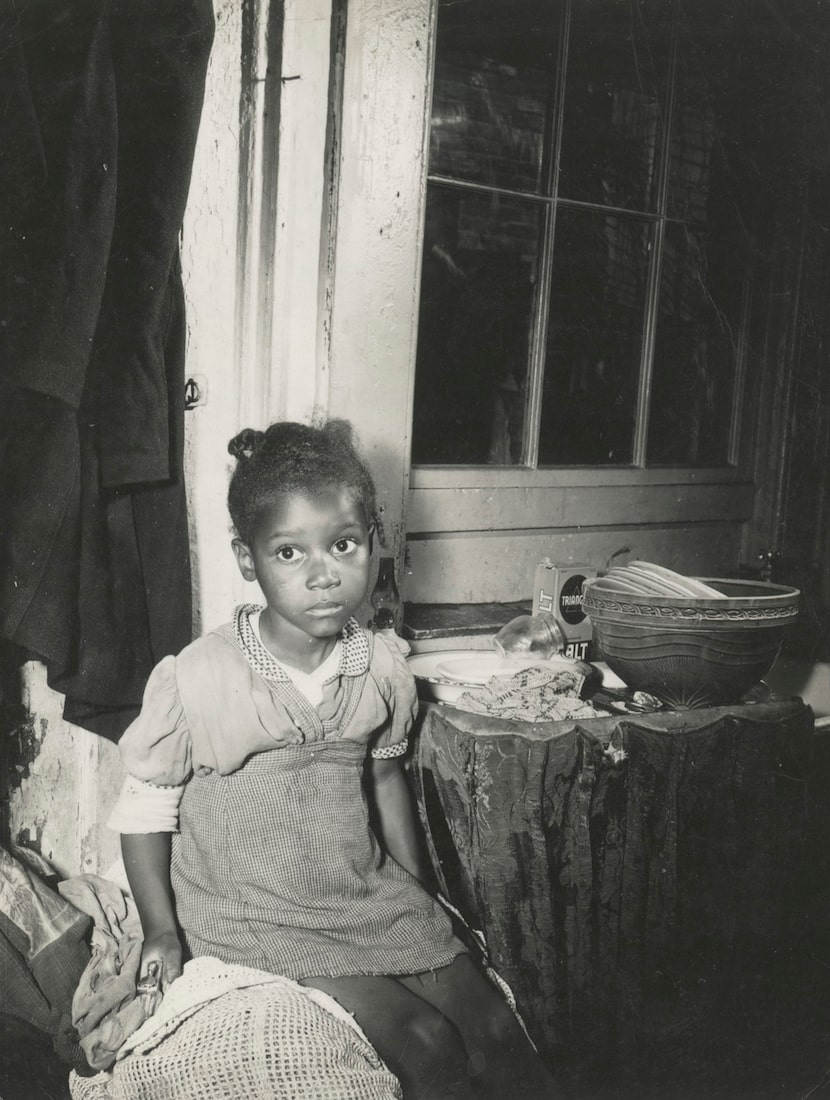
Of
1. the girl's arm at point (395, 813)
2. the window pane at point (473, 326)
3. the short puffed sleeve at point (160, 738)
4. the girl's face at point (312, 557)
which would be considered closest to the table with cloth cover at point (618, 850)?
the girl's arm at point (395, 813)

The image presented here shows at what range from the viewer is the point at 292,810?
53.0 inches

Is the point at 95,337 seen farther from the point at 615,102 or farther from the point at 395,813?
the point at 615,102

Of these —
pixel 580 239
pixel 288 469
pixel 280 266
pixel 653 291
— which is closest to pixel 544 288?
pixel 580 239

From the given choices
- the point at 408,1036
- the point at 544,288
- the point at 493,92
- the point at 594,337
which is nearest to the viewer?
the point at 408,1036

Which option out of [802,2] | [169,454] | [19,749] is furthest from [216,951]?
[802,2]

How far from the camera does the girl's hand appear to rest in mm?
1232

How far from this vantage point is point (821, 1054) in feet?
6.04

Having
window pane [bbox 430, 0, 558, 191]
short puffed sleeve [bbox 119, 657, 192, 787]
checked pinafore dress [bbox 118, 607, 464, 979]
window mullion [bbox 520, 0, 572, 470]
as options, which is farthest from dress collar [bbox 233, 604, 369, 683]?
window pane [bbox 430, 0, 558, 191]

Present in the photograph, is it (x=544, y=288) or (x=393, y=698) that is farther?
(x=544, y=288)

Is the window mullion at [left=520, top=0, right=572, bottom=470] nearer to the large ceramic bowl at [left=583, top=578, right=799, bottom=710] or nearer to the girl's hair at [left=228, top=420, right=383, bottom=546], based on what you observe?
the large ceramic bowl at [left=583, top=578, right=799, bottom=710]

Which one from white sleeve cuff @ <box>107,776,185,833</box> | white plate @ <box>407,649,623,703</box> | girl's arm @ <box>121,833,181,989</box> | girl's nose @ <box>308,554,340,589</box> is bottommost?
girl's arm @ <box>121,833,181,989</box>

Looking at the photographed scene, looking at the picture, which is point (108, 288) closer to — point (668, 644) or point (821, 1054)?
point (668, 644)

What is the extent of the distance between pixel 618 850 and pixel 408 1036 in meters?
0.42

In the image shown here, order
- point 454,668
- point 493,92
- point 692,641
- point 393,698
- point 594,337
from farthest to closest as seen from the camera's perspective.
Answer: point 594,337 < point 493,92 < point 454,668 < point 692,641 < point 393,698
